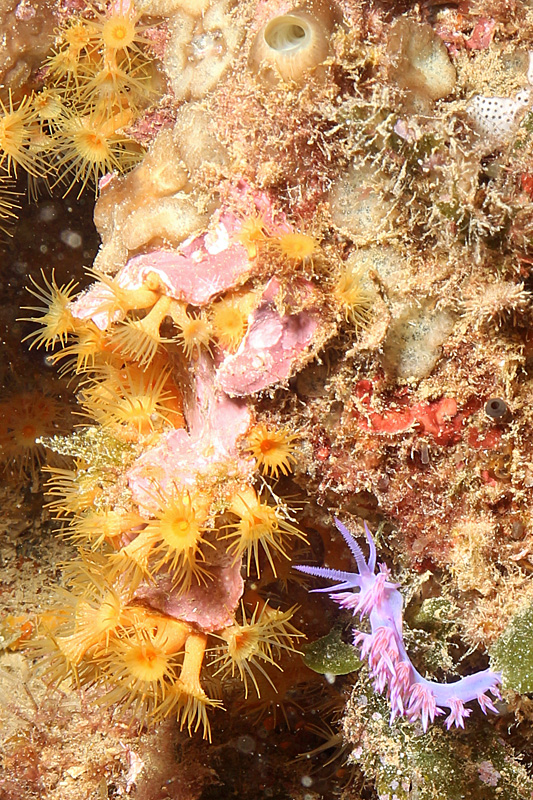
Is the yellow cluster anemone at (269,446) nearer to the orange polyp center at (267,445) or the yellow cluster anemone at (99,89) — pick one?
the orange polyp center at (267,445)

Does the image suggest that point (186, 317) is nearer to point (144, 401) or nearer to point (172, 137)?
point (144, 401)

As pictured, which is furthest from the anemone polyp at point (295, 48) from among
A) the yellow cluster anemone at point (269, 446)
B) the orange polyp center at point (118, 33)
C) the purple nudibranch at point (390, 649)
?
the purple nudibranch at point (390, 649)

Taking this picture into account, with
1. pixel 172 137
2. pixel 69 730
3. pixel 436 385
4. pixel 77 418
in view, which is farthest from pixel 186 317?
pixel 69 730

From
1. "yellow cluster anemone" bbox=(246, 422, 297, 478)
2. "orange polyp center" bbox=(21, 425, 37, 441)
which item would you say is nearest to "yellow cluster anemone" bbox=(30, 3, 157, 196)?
"yellow cluster anemone" bbox=(246, 422, 297, 478)

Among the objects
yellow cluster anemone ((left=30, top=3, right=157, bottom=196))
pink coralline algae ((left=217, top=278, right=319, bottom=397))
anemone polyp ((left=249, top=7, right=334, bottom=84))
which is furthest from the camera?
yellow cluster anemone ((left=30, top=3, right=157, bottom=196))

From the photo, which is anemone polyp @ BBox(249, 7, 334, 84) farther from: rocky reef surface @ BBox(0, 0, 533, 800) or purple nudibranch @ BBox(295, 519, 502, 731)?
purple nudibranch @ BBox(295, 519, 502, 731)

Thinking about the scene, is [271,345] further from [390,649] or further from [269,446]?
[390,649]
